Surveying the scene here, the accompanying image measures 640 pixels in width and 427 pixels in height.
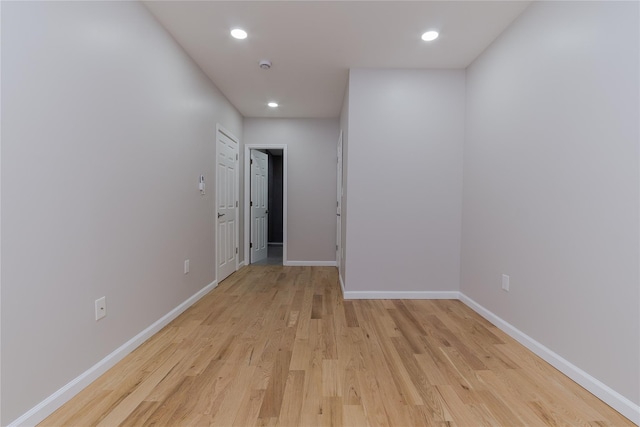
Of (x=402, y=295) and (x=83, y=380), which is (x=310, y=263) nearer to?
(x=402, y=295)

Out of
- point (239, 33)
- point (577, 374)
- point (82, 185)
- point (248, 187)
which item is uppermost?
point (239, 33)

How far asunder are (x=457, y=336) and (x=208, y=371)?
1817 millimetres

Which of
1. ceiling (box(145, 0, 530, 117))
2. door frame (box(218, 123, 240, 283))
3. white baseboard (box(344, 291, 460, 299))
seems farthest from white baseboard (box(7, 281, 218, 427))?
ceiling (box(145, 0, 530, 117))

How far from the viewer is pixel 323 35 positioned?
257cm

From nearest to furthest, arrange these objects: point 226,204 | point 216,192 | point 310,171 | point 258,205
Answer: point 216,192, point 226,204, point 310,171, point 258,205

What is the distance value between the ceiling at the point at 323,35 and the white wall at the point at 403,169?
0.24 meters

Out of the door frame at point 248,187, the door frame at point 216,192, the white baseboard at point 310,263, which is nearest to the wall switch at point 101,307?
the door frame at point 216,192

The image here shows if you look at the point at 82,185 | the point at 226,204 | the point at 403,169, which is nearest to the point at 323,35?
the point at 403,169

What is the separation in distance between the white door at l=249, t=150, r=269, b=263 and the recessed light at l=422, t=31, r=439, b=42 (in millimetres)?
3292

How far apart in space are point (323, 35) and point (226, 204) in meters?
2.46

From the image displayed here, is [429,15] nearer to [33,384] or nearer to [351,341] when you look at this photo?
[351,341]

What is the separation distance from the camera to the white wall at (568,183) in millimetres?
1474

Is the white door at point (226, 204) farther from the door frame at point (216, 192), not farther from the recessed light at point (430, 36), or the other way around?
the recessed light at point (430, 36)

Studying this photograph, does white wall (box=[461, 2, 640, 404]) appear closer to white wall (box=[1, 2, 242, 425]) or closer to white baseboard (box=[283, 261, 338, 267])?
white baseboard (box=[283, 261, 338, 267])
